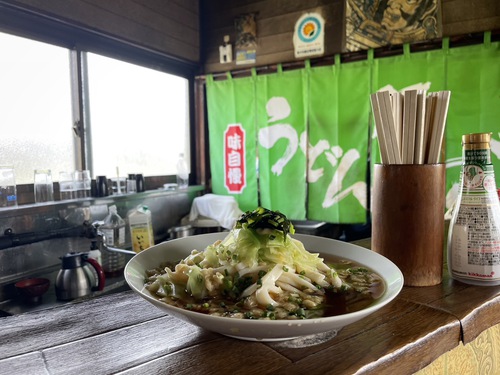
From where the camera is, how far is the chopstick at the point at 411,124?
1.08 m

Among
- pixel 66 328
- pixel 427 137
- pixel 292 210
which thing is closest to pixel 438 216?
pixel 427 137

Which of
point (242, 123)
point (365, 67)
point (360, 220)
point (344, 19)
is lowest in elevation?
point (360, 220)

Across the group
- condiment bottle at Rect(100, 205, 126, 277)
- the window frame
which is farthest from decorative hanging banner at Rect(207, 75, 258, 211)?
condiment bottle at Rect(100, 205, 126, 277)

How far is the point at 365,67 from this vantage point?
3.69 m

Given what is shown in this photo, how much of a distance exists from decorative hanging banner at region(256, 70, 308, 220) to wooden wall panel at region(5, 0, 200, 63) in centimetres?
109

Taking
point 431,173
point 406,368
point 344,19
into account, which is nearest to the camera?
point 406,368

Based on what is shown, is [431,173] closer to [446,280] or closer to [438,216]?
[438,216]

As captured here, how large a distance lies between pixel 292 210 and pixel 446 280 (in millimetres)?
3093

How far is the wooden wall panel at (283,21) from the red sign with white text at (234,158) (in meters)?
0.79

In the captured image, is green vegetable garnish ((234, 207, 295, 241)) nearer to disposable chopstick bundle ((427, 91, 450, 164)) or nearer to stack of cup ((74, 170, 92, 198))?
disposable chopstick bundle ((427, 91, 450, 164))

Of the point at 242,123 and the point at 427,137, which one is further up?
the point at 242,123

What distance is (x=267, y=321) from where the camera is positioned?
64cm

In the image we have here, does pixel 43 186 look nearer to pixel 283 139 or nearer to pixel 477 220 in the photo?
pixel 283 139

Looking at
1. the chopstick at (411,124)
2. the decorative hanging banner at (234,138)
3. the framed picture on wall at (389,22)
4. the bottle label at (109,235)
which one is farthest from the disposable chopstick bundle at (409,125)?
the decorative hanging banner at (234,138)
